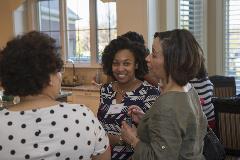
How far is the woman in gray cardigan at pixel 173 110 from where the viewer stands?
4.38 feet

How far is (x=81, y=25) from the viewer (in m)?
5.48

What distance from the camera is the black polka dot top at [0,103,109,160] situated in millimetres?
1160

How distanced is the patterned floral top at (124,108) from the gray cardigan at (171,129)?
0.59 m

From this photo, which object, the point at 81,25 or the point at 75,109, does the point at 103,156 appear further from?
the point at 81,25

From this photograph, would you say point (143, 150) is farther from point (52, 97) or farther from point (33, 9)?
point (33, 9)

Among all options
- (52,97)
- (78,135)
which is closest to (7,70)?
(52,97)

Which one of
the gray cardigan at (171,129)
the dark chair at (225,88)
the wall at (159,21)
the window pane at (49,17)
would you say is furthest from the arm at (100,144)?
the window pane at (49,17)

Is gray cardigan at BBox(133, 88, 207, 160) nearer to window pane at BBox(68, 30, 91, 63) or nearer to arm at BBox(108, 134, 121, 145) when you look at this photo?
arm at BBox(108, 134, 121, 145)

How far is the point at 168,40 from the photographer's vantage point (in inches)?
56.7

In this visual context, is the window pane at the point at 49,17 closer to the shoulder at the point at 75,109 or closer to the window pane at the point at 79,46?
the window pane at the point at 79,46

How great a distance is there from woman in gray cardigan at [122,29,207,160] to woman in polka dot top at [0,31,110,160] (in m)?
0.26

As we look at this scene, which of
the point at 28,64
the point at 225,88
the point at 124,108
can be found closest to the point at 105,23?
the point at 225,88

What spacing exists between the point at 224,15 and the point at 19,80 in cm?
380

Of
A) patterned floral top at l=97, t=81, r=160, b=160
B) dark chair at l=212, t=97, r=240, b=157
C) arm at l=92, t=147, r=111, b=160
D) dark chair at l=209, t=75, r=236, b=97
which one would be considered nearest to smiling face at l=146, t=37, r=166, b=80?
arm at l=92, t=147, r=111, b=160
